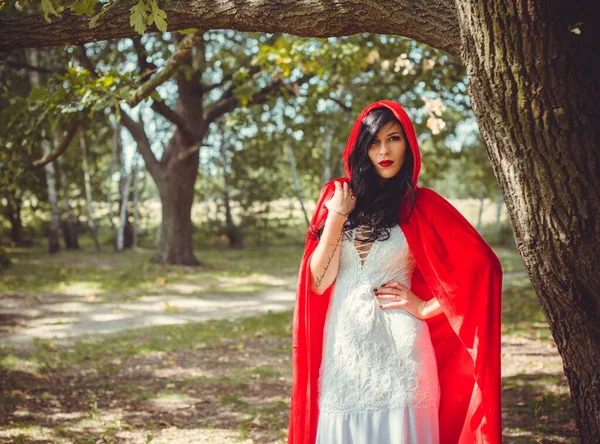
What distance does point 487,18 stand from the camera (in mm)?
2105

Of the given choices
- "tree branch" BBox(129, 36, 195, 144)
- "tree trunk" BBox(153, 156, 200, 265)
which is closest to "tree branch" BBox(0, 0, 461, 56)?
"tree branch" BBox(129, 36, 195, 144)

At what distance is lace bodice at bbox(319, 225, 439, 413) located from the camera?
8.20ft

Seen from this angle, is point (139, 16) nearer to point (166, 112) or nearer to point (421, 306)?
point (421, 306)

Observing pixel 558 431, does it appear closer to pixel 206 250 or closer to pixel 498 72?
pixel 498 72

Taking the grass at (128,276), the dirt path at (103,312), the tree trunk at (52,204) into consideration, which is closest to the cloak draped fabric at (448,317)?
the dirt path at (103,312)

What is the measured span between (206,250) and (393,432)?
21.7m

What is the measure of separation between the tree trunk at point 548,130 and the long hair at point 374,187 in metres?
0.44

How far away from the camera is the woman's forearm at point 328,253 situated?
8.55ft

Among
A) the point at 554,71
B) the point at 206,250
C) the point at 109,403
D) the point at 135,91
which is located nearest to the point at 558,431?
the point at 554,71

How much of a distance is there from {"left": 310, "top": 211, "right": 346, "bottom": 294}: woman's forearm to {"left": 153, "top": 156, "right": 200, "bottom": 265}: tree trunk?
13377mm

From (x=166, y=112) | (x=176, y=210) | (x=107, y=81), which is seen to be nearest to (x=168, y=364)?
(x=107, y=81)

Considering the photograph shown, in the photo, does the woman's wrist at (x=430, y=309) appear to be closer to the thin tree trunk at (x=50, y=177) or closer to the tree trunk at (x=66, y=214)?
the thin tree trunk at (x=50, y=177)

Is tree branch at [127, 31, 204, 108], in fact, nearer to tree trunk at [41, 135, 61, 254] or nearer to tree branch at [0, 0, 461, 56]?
tree branch at [0, 0, 461, 56]

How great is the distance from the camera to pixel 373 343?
2.55m
